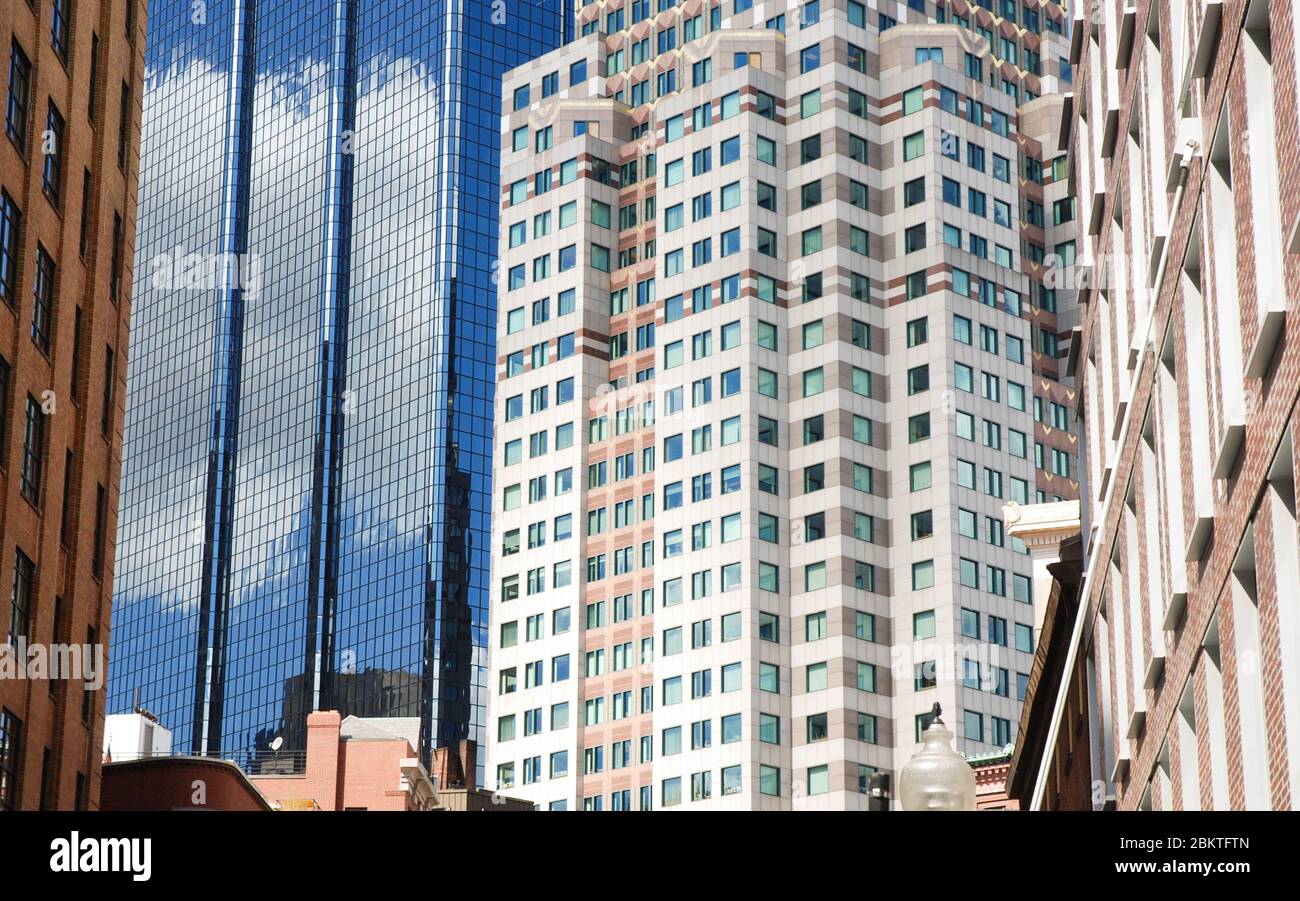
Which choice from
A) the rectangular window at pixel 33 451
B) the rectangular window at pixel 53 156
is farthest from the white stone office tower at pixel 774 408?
the rectangular window at pixel 53 156

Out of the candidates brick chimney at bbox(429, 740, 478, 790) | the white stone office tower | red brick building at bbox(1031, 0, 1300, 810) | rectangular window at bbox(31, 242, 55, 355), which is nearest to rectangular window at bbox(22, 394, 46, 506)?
rectangular window at bbox(31, 242, 55, 355)

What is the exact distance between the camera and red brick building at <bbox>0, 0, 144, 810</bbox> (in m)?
48.7

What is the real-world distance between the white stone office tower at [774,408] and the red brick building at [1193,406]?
84298mm

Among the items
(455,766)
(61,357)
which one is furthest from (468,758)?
(61,357)

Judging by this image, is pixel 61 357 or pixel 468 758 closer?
pixel 61 357

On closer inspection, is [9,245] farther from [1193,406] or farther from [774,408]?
[774,408]

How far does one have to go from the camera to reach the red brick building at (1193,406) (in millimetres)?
19234

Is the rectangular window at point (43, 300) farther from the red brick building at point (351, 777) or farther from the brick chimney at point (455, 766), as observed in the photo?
the brick chimney at point (455, 766)

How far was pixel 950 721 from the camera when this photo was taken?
117 m

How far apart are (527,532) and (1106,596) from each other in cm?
10223

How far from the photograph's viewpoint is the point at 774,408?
424 feet

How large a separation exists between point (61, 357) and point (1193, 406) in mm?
34824
